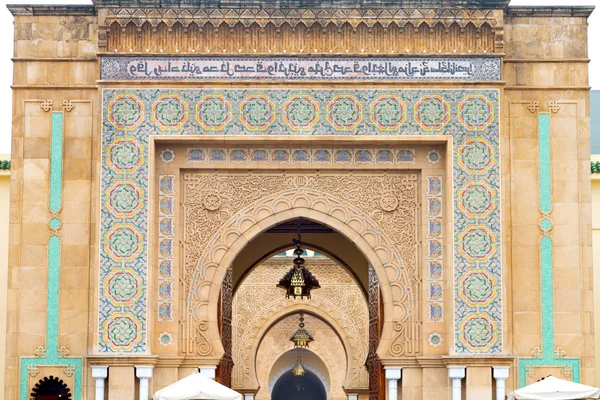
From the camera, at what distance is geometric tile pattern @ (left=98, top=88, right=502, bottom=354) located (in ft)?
36.7

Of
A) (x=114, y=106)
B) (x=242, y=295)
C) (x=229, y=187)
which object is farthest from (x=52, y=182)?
(x=242, y=295)

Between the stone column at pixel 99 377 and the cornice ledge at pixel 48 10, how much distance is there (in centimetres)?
326

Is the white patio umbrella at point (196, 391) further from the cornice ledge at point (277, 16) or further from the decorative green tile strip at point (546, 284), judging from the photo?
the cornice ledge at point (277, 16)

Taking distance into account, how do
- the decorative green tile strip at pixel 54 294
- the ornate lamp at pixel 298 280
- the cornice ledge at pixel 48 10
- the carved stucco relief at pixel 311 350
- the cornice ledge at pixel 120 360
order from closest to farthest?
the cornice ledge at pixel 120 360 → the decorative green tile strip at pixel 54 294 → the cornice ledge at pixel 48 10 → the ornate lamp at pixel 298 280 → the carved stucco relief at pixel 311 350

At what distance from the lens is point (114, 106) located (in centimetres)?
1130

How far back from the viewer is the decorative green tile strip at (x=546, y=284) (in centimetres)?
1120

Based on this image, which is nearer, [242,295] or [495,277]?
[495,277]

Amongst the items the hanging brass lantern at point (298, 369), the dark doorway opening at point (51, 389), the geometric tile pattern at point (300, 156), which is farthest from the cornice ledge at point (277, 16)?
the hanging brass lantern at point (298, 369)

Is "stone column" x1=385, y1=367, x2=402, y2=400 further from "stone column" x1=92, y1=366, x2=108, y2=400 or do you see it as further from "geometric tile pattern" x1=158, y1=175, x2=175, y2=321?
"stone column" x1=92, y1=366, x2=108, y2=400

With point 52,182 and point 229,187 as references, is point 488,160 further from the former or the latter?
point 52,182

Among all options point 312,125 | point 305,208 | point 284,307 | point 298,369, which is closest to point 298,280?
point 305,208

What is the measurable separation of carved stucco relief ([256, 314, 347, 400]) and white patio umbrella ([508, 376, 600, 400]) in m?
14.8

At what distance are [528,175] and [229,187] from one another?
2.76 m

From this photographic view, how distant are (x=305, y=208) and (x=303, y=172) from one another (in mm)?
340
